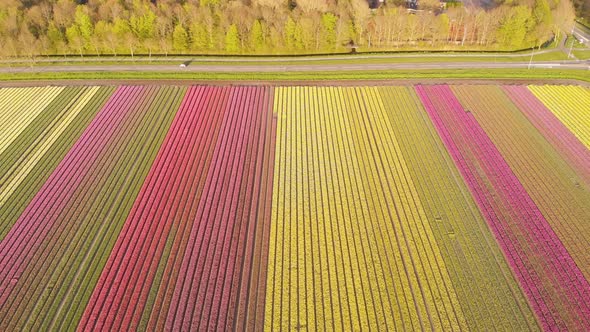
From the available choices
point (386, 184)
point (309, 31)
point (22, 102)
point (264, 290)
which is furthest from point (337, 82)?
A: point (22, 102)

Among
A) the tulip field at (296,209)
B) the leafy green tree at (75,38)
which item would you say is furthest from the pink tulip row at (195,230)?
the leafy green tree at (75,38)

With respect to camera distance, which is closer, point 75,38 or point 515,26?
point 75,38

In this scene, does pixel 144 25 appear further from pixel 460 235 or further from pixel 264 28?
pixel 460 235

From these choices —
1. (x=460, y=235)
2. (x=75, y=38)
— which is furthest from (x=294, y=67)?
(x=460, y=235)

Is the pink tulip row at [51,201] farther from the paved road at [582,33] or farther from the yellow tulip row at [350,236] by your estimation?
the paved road at [582,33]

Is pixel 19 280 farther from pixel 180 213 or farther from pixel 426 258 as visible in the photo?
pixel 426 258
